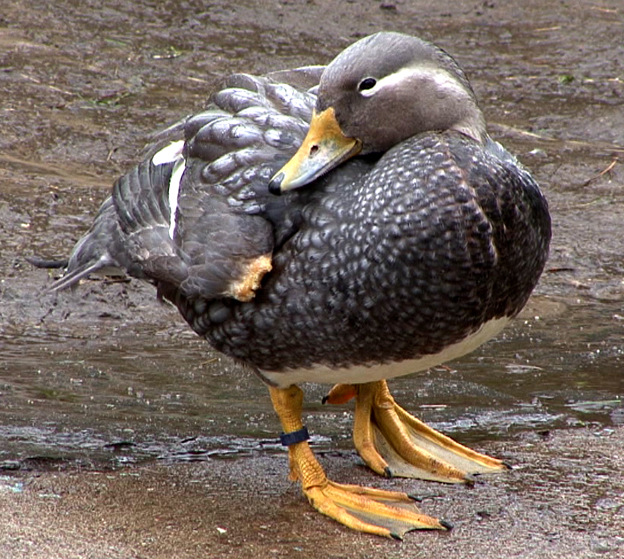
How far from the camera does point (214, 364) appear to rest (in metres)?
5.13

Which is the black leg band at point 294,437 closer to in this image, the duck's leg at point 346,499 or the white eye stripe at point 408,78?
the duck's leg at point 346,499

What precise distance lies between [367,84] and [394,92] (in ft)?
0.30

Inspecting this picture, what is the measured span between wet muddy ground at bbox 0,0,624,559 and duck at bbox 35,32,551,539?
1.02 ft

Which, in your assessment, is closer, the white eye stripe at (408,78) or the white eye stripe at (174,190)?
the white eye stripe at (408,78)

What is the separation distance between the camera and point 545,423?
178 inches

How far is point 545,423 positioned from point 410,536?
47.0 inches

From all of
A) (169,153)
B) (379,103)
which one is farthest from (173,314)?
(379,103)

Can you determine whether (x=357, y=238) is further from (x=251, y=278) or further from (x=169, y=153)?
(x=169, y=153)

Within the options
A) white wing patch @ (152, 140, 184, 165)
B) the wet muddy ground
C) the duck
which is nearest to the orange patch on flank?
the duck

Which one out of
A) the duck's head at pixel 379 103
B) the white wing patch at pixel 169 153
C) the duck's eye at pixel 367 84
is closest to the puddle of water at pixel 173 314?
the white wing patch at pixel 169 153

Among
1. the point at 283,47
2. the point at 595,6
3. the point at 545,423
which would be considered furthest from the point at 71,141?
the point at 595,6

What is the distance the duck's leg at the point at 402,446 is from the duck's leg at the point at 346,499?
0.28m

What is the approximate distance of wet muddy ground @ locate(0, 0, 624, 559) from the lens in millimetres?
3562

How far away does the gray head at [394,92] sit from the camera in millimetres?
3453
